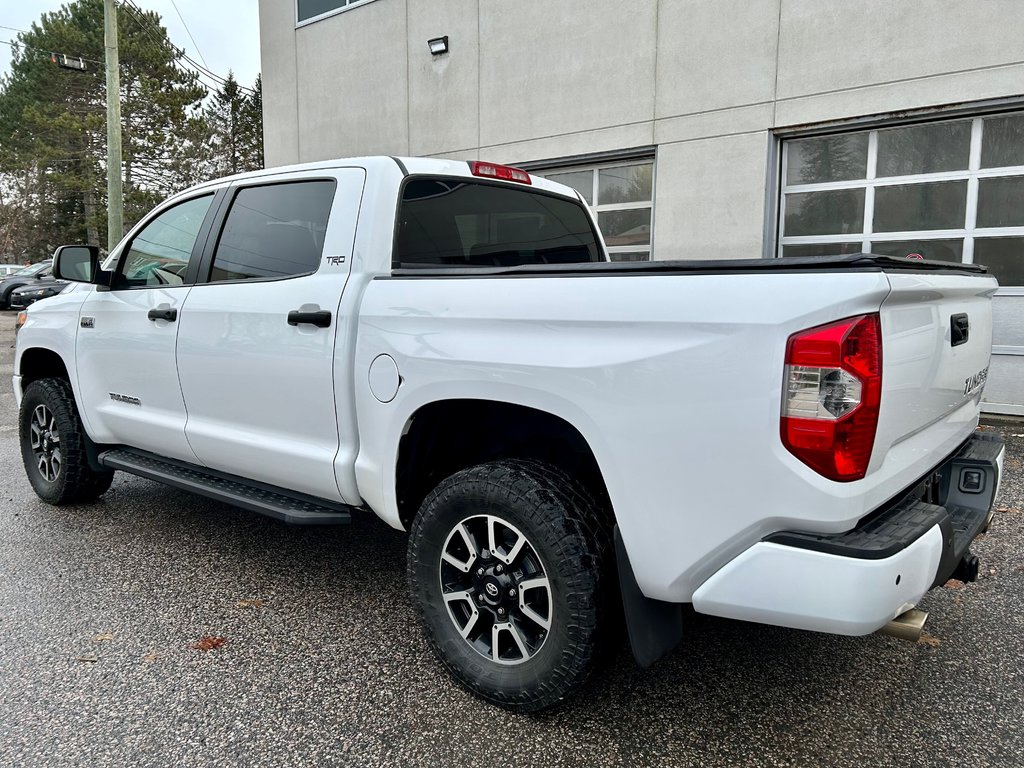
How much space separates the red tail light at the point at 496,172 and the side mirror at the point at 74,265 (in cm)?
233

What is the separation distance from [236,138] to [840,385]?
141ft

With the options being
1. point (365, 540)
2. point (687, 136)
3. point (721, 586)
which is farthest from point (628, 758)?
point (687, 136)

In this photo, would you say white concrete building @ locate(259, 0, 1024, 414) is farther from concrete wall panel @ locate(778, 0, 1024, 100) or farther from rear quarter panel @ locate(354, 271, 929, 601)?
rear quarter panel @ locate(354, 271, 929, 601)

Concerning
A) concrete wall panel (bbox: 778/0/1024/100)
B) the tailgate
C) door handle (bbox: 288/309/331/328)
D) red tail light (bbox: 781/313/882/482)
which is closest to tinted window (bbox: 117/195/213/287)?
door handle (bbox: 288/309/331/328)

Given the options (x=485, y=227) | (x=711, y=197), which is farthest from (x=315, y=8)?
(x=485, y=227)

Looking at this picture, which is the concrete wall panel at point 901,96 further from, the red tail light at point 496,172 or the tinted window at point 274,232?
the tinted window at point 274,232

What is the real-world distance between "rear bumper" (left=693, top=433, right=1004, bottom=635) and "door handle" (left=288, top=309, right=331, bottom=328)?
1753mm

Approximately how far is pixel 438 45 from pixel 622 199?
3.80 m

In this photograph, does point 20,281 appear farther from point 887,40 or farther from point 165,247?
point 887,40

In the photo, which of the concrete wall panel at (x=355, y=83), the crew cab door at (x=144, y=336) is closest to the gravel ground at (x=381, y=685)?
the crew cab door at (x=144, y=336)

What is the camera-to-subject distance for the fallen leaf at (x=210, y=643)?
301 cm

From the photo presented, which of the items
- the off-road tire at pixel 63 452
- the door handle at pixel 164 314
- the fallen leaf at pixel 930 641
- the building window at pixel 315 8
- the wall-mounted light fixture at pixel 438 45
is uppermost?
the building window at pixel 315 8

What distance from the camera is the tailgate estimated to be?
196 centimetres

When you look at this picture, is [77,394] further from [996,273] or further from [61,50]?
[61,50]
